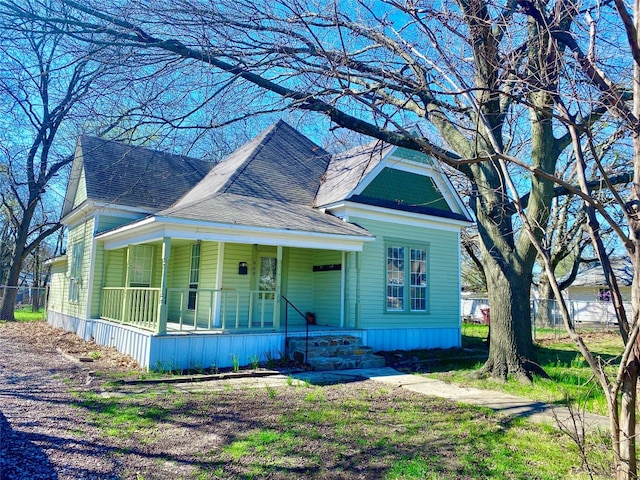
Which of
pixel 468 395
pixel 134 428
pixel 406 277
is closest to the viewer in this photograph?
pixel 134 428

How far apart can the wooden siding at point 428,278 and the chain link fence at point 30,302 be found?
1834 cm

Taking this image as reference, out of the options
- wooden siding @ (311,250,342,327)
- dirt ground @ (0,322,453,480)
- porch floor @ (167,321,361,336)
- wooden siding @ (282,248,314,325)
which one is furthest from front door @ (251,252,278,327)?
dirt ground @ (0,322,453,480)

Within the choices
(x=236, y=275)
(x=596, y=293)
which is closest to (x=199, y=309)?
(x=236, y=275)

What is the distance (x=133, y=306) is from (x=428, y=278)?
347 inches

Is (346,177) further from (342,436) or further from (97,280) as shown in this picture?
(342,436)

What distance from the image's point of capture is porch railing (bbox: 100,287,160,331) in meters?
10.6

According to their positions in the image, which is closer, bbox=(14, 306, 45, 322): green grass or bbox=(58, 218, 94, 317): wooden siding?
bbox=(58, 218, 94, 317): wooden siding

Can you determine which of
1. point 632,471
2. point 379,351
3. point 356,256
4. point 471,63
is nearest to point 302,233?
point 356,256

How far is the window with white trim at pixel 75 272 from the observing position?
1585cm

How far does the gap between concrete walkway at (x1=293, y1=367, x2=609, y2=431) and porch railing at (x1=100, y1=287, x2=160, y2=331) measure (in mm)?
3901

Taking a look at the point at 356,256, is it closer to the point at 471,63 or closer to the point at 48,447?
the point at 471,63

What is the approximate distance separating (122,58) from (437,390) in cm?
732

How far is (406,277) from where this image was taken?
13945 mm

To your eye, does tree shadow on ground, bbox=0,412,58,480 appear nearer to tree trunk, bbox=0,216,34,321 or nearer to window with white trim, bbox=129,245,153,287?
window with white trim, bbox=129,245,153,287
